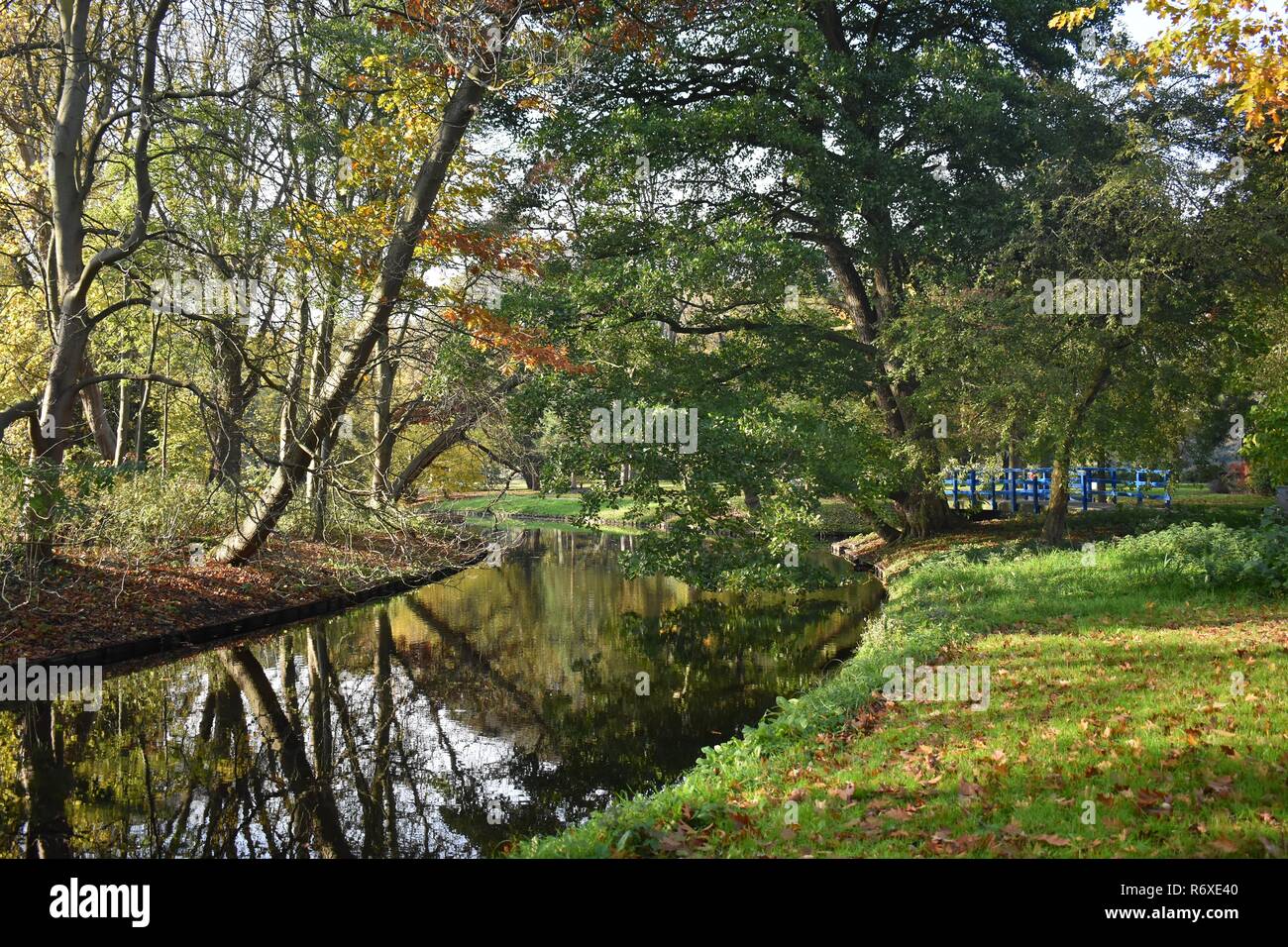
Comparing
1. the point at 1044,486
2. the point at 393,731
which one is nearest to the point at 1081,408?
the point at 1044,486

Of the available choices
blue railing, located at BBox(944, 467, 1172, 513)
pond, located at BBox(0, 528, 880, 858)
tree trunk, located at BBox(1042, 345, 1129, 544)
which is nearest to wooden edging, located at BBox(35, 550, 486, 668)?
pond, located at BBox(0, 528, 880, 858)

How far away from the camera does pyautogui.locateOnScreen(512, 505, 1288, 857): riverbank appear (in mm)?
5000

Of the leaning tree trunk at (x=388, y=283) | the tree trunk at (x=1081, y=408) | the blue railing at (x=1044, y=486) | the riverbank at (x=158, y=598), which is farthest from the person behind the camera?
the blue railing at (x=1044, y=486)

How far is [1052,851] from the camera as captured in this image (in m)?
4.68

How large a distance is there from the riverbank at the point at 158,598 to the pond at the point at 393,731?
23.3 inches

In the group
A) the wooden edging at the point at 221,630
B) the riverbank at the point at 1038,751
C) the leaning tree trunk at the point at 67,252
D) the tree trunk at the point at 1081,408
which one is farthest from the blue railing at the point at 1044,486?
the leaning tree trunk at the point at 67,252

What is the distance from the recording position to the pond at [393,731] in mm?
7219

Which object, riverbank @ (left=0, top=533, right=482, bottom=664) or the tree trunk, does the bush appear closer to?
the tree trunk

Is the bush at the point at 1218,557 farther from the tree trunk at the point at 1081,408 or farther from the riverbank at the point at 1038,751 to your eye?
the tree trunk at the point at 1081,408

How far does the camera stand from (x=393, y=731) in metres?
10.1

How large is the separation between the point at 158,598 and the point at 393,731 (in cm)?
597

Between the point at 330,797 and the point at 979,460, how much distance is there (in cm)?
2106

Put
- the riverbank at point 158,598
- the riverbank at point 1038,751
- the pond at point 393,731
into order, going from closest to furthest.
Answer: the riverbank at point 1038,751 < the pond at point 393,731 < the riverbank at point 158,598
